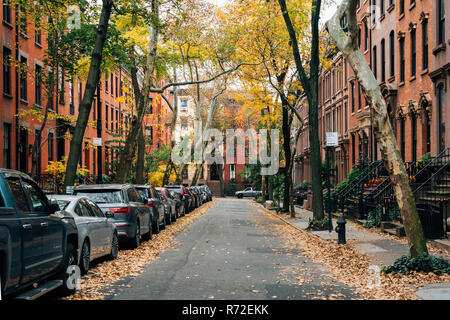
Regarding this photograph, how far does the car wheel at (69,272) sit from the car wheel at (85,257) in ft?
2.88

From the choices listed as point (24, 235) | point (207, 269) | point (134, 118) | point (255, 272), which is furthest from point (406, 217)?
point (134, 118)

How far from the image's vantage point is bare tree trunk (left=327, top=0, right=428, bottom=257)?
11.1 meters

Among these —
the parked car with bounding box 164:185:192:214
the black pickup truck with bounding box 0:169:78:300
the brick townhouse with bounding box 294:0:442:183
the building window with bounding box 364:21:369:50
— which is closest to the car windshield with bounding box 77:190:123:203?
the black pickup truck with bounding box 0:169:78:300

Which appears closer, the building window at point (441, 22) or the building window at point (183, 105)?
the building window at point (441, 22)

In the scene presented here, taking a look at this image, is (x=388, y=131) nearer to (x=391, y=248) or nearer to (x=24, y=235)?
(x=391, y=248)

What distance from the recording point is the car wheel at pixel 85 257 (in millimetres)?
10823

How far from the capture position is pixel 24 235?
695cm

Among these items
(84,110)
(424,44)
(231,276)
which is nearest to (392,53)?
(424,44)

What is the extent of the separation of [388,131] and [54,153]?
2726 centimetres

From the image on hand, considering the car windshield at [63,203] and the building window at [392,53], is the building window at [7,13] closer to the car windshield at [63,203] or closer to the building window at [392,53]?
the building window at [392,53]

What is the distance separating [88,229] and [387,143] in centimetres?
582

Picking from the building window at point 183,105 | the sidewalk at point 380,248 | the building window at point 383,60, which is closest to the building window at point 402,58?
the building window at point 383,60

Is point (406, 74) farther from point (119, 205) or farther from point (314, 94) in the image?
point (119, 205)

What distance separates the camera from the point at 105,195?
15.3 m
